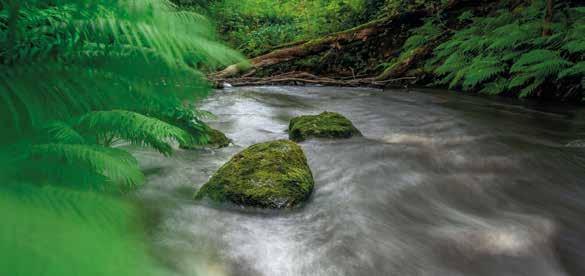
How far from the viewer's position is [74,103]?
0.94 m

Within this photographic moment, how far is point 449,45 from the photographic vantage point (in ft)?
26.2

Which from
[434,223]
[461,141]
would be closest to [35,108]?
[434,223]

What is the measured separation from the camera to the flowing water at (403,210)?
6.53ft

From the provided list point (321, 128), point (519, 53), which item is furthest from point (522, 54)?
point (321, 128)

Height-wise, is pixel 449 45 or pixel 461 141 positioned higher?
pixel 449 45

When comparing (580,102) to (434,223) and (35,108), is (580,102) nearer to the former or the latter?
(434,223)

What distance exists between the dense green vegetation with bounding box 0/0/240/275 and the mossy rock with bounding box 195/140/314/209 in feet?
4.08

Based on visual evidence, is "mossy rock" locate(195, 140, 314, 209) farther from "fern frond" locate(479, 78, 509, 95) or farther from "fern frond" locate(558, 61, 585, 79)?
"fern frond" locate(479, 78, 509, 95)

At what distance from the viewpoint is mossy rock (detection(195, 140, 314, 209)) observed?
250 centimetres

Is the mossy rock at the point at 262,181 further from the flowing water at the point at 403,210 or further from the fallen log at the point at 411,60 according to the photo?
the fallen log at the point at 411,60

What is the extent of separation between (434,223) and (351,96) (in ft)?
18.4

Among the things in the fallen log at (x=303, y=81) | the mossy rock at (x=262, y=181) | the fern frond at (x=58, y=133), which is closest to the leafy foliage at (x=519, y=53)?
the fallen log at (x=303, y=81)

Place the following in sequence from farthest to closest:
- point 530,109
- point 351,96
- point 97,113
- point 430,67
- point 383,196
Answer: point 430,67 < point 351,96 < point 530,109 < point 383,196 < point 97,113

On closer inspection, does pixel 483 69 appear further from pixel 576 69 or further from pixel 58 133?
pixel 58 133
